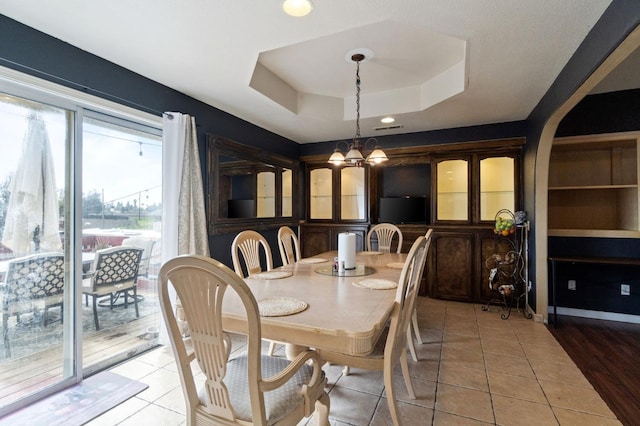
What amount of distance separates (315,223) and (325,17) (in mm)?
3364

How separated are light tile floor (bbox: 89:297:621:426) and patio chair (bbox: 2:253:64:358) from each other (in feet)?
2.45

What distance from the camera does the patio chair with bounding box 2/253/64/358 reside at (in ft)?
6.45

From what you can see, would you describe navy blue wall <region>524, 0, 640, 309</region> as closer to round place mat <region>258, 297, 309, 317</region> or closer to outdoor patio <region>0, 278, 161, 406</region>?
round place mat <region>258, 297, 309, 317</region>

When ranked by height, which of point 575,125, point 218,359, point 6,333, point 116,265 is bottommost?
point 6,333

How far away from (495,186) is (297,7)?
340 centimetres

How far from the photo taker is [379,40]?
7.77ft

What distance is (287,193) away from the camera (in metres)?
4.67

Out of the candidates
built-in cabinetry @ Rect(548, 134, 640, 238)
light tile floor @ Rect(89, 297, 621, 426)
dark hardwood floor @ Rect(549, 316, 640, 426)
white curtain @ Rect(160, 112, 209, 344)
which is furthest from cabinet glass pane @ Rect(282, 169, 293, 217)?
dark hardwood floor @ Rect(549, 316, 640, 426)

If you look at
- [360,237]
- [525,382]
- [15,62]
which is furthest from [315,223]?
[15,62]

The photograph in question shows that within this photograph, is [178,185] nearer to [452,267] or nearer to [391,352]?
[391,352]

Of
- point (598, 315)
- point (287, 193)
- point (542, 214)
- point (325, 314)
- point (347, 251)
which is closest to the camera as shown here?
point (325, 314)

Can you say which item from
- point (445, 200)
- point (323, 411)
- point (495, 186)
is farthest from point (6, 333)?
point (495, 186)

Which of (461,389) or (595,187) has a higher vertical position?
(595,187)

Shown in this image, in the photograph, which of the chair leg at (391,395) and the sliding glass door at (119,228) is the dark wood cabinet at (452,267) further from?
the sliding glass door at (119,228)
